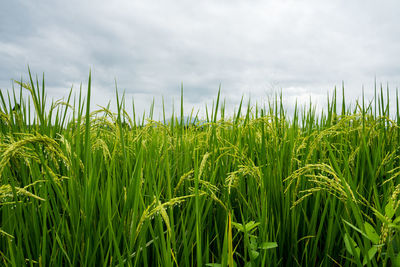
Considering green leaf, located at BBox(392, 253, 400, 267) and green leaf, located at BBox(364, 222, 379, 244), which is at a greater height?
green leaf, located at BBox(364, 222, 379, 244)

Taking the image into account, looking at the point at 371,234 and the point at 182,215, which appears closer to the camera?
the point at 371,234

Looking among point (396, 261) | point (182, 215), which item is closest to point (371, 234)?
point (396, 261)

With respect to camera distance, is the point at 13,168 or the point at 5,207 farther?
the point at 13,168

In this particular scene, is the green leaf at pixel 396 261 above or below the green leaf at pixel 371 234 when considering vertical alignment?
below

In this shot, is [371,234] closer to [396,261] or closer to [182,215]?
[396,261]

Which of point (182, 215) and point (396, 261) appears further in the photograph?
point (182, 215)

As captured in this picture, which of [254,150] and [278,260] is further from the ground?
[254,150]

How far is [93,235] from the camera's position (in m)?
1.25

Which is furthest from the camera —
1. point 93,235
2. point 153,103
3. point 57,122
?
point 153,103

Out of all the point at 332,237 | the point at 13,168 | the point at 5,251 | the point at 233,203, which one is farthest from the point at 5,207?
the point at 332,237

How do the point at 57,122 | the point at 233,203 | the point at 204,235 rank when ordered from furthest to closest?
the point at 57,122, the point at 233,203, the point at 204,235

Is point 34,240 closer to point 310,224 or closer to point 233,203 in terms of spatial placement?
point 233,203

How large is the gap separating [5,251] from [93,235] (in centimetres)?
50

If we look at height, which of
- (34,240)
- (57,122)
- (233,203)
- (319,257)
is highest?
→ (57,122)
